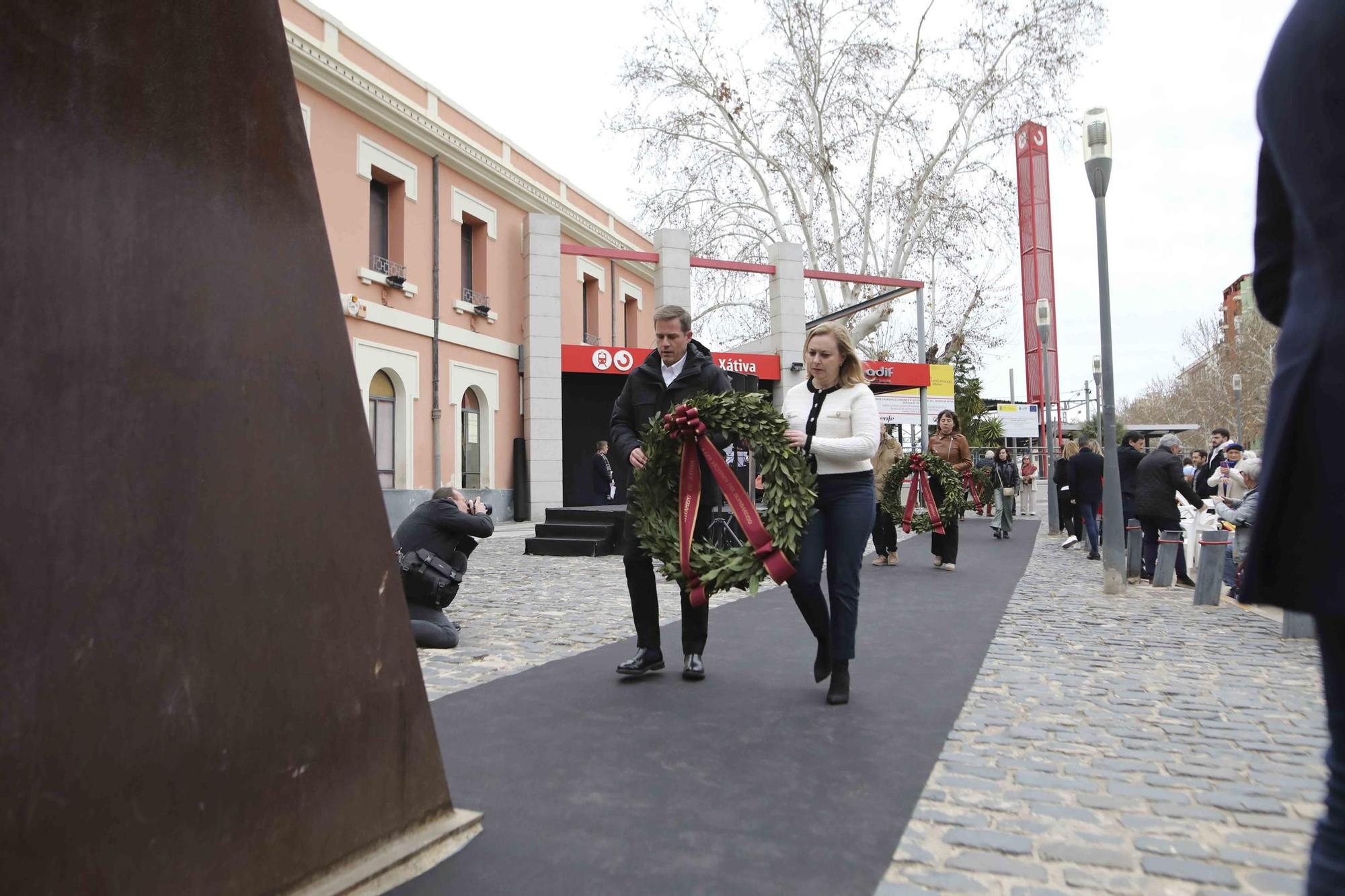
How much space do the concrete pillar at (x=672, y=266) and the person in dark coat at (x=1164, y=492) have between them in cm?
1383

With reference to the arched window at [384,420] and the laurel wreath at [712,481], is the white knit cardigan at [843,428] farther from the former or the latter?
the arched window at [384,420]

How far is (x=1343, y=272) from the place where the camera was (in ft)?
4.23

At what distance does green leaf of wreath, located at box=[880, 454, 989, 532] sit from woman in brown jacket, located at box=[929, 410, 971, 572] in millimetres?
71

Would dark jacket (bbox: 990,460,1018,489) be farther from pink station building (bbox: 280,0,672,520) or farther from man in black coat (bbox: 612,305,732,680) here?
man in black coat (bbox: 612,305,732,680)

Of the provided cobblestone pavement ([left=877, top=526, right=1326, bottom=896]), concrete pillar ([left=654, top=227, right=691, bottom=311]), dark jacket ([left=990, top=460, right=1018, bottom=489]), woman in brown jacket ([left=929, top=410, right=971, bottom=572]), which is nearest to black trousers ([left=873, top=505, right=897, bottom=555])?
woman in brown jacket ([left=929, top=410, right=971, bottom=572])

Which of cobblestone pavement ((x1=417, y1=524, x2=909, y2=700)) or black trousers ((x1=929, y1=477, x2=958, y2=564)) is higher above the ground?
black trousers ((x1=929, y1=477, x2=958, y2=564))

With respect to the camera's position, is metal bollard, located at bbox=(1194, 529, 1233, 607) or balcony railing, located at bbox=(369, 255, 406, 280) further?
balcony railing, located at bbox=(369, 255, 406, 280)

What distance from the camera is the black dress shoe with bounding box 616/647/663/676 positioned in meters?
5.09

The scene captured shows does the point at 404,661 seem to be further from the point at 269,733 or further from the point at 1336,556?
the point at 1336,556

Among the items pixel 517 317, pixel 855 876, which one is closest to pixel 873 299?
pixel 517 317

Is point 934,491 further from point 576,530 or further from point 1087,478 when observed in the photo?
point 576,530

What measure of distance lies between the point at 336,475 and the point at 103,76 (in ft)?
3.61

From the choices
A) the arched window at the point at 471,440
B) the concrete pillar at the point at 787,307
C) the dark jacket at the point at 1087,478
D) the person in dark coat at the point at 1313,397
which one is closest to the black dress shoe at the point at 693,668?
the person in dark coat at the point at 1313,397

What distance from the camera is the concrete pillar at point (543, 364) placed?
21.2 meters
